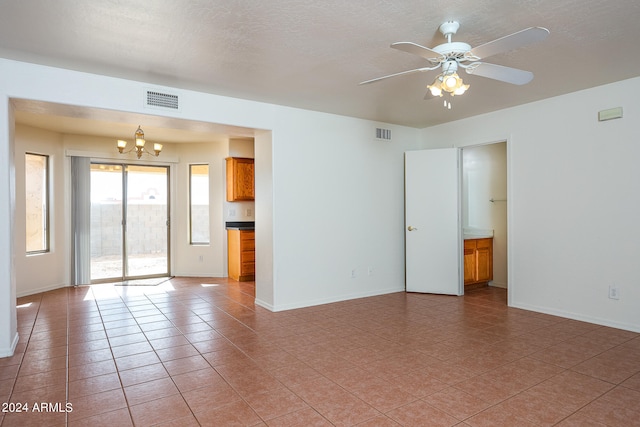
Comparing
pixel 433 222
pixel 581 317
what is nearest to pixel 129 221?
pixel 433 222

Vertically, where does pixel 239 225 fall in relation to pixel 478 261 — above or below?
above

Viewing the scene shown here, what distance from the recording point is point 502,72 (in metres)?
2.59

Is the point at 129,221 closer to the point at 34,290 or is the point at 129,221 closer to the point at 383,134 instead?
the point at 34,290

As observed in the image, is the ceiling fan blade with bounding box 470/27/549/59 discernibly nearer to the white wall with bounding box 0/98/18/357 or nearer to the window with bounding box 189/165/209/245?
the white wall with bounding box 0/98/18/357

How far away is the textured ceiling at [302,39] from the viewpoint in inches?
94.3

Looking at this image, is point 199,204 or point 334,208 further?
point 199,204

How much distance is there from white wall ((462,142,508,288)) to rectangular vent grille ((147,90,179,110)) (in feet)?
14.7

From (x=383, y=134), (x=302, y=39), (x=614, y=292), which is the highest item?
(x=302, y=39)

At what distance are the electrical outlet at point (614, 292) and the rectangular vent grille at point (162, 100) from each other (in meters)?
4.95

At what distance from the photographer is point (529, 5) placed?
93.8 inches

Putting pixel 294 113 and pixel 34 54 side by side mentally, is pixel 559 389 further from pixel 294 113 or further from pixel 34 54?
pixel 34 54

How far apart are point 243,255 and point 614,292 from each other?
17.3 ft

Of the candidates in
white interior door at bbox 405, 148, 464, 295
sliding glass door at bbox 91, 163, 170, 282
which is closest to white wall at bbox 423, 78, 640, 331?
white interior door at bbox 405, 148, 464, 295

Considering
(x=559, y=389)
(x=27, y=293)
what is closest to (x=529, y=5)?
(x=559, y=389)
